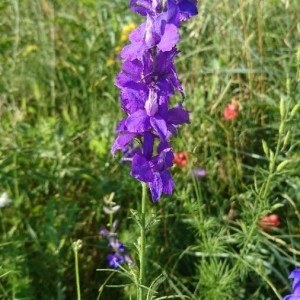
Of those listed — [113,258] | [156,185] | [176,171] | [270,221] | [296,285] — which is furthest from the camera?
[176,171]

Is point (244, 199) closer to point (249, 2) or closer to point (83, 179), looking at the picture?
point (83, 179)

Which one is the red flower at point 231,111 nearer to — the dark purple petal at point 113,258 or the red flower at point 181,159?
the red flower at point 181,159

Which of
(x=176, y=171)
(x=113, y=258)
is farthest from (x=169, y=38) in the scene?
(x=176, y=171)

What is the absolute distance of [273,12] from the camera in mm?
3357

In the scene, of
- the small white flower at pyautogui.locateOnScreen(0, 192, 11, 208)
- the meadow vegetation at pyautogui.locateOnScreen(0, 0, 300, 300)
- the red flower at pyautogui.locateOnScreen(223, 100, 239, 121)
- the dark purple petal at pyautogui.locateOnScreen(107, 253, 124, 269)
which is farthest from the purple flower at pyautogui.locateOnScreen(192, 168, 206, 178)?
the small white flower at pyautogui.locateOnScreen(0, 192, 11, 208)

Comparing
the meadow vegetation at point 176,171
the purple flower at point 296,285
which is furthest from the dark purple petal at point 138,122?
the meadow vegetation at point 176,171

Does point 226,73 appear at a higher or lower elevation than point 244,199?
higher

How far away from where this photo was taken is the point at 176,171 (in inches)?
103

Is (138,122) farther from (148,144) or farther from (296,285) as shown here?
(296,285)

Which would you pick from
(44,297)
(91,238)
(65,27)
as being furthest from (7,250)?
(65,27)

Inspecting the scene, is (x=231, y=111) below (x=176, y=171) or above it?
above

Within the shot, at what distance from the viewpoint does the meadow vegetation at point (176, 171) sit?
2.15 metres

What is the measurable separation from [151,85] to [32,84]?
212 centimetres

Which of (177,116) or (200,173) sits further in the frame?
(200,173)
